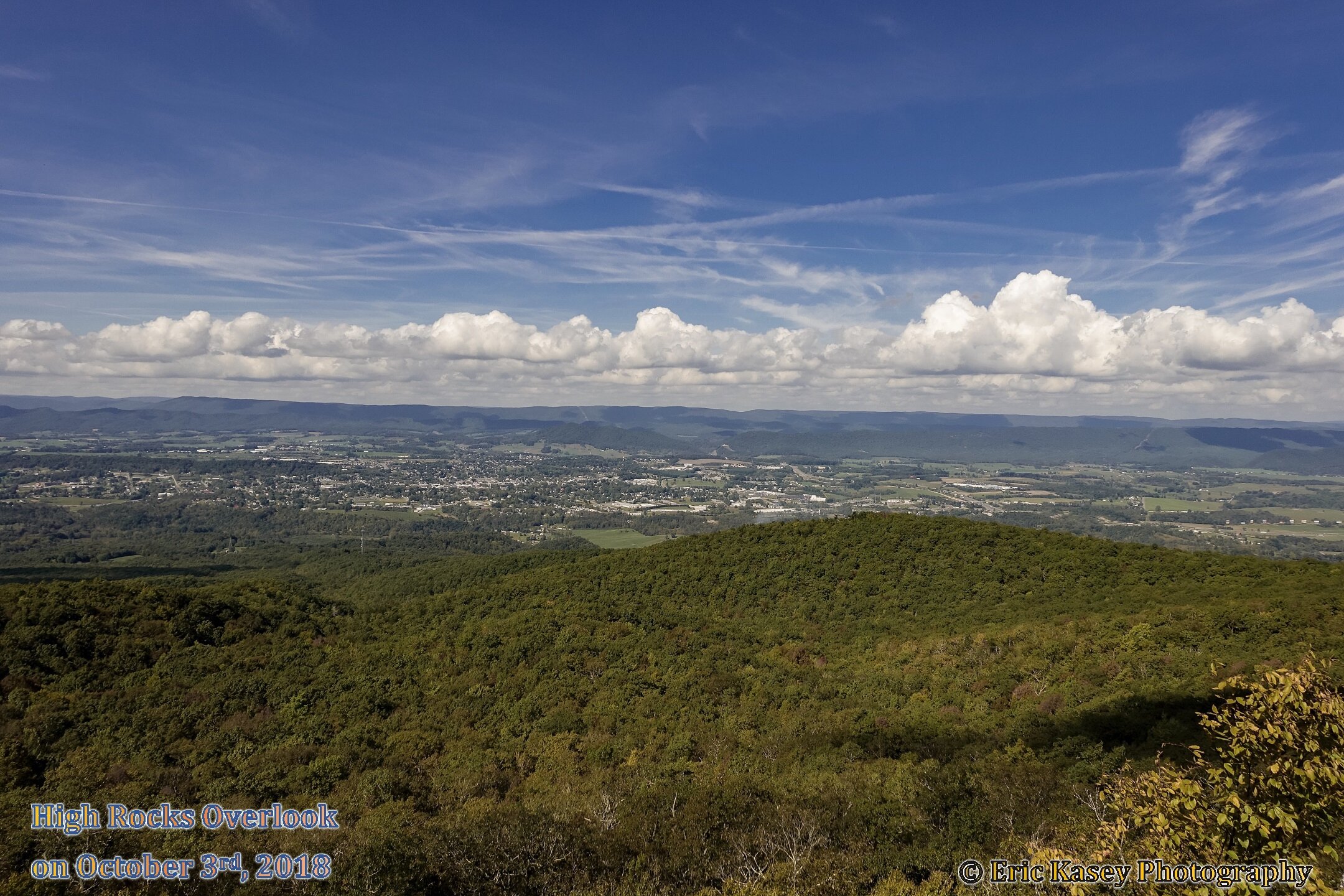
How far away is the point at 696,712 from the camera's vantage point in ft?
147

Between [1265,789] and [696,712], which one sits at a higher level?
[1265,789]

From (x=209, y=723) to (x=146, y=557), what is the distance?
183 m

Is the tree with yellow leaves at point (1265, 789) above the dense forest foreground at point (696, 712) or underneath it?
above

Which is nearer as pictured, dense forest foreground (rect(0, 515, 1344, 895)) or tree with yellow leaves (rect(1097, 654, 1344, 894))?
tree with yellow leaves (rect(1097, 654, 1344, 894))

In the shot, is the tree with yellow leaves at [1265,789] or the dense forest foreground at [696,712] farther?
the dense forest foreground at [696,712]

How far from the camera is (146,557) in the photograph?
18350 centimetres

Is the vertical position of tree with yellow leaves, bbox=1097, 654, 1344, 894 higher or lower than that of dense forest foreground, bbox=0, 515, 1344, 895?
higher

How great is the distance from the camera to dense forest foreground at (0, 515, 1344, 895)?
21.9m

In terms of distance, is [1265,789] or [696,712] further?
[696,712]

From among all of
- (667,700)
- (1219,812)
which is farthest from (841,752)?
(1219,812)

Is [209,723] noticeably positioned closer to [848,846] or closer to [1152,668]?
[848,846]

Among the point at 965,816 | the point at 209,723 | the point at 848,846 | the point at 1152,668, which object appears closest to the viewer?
the point at 848,846

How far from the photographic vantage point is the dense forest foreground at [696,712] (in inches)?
861

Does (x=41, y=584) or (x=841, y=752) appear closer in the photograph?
(x=841, y=752)
